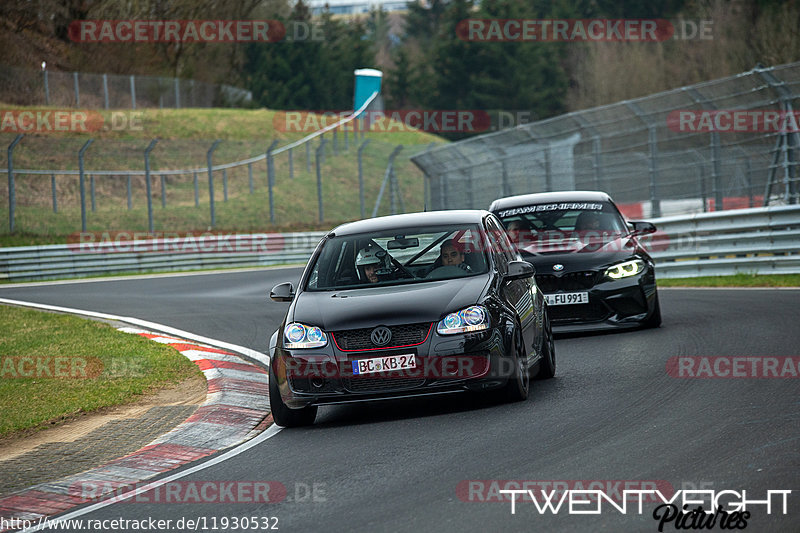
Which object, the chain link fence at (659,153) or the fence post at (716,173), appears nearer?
the chain link fence at (659,153)

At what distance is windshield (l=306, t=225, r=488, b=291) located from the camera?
8.85m

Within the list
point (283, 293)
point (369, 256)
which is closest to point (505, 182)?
point (369, 256)

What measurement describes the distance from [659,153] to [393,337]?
16.9 metres

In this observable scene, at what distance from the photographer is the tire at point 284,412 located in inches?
326

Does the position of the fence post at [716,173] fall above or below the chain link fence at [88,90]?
below

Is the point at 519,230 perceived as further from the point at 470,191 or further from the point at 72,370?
the point at 470,191

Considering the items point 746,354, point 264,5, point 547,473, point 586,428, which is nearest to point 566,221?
point 746,354

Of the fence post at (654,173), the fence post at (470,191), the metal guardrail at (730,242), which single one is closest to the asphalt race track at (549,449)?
the metal guardrail at (730,242)

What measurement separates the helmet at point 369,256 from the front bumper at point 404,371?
117 centimetres

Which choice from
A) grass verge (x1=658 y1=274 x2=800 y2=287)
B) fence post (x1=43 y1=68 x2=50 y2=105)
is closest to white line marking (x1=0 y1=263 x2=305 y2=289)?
grass verge (x1=658 y1=274 x2=800 y2=287)

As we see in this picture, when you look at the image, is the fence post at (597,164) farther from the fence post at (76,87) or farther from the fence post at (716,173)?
the fence post at (76,87)

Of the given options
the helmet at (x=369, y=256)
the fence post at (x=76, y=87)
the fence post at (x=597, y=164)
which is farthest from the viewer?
the fence post at (x=76, y=87)

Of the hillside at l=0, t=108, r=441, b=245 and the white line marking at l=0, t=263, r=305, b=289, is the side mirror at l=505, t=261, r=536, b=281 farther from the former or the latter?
the hillside at l=0, t=108, r=441, b=245

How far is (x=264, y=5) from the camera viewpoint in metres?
83.1
